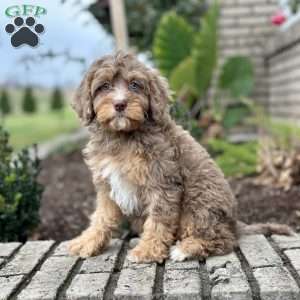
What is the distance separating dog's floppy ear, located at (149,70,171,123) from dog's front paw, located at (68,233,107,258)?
1.01 m

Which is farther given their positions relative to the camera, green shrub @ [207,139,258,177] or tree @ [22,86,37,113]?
tree @ [22,86,37,113]

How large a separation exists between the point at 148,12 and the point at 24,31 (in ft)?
29.9

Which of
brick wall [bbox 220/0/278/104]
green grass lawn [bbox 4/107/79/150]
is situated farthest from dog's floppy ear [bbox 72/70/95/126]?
green grass lawn [bbox 4/107/79/150]

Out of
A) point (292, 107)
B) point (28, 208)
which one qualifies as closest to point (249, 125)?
point (292, 107)

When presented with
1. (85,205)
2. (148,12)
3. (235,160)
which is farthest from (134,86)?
(148,12)

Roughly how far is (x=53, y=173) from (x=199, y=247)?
22.4 ft

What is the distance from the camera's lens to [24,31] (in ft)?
12.8

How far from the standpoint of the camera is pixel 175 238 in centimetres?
429

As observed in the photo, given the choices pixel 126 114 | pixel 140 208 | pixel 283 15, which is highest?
pixel 283 15

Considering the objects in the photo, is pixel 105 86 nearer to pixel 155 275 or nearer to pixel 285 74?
pixel 155 275

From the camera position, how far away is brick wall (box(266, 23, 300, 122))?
31.3 feet

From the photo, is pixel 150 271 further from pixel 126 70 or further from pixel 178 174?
pixel 126 70

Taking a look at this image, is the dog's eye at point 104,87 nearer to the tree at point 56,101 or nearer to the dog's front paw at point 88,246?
the dog's front paw at point 88,246

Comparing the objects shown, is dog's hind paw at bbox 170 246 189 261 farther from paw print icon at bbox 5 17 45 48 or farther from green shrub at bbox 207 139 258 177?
green shrub at bbox 207 139 258 177
